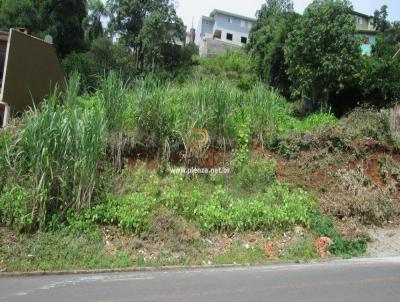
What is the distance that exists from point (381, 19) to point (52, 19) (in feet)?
170

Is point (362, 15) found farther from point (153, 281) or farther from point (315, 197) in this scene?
point (153, 281)

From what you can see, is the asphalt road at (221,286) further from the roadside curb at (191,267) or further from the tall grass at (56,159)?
the tall grass at (56,159)

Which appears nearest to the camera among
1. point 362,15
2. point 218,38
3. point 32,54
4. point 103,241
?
point 103,241

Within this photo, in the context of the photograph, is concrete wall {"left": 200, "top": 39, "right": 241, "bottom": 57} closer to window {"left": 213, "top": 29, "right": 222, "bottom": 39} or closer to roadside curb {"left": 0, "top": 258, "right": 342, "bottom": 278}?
window {"left": 213, "top": 29, "right": 222, "bottom": 39}

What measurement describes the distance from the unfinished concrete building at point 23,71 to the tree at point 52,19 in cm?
1393

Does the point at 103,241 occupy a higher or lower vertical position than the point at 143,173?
lower

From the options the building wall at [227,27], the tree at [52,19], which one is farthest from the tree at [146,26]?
the building wall at [227,27]

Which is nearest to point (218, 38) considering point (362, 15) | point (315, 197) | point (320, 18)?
point (362, 15)

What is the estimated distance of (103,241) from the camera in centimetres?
755

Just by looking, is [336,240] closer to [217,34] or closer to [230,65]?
[230,65]

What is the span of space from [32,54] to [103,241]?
8.11 metres

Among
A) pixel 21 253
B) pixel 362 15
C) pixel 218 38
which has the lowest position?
pixel 21 253

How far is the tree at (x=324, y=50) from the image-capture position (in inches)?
721

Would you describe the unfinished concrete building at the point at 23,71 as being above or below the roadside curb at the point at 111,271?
above
